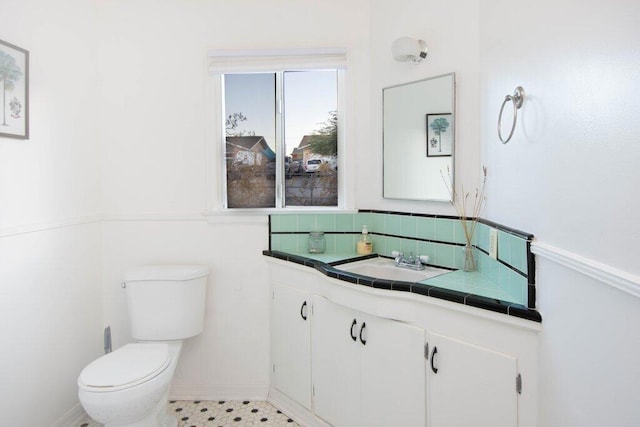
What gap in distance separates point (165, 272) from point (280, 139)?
1.10 meters

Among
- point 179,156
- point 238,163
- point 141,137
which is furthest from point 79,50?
point 238,163

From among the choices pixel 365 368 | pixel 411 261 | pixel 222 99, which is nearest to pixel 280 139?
pixel 222 99

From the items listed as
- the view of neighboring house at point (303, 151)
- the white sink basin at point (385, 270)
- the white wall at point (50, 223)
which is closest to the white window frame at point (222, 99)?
the view of neighboring house at point (303, 151)

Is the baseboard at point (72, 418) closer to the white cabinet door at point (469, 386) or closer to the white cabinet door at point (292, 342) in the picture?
the white cabinet door at point (292, 342)

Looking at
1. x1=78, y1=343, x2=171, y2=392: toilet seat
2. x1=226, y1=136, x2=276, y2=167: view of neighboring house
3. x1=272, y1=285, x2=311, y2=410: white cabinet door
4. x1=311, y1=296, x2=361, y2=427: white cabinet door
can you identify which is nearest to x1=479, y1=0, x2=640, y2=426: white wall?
x1=311, y1=296, x2=361, y2=427: white cabinet door

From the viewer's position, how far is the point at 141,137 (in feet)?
8.21

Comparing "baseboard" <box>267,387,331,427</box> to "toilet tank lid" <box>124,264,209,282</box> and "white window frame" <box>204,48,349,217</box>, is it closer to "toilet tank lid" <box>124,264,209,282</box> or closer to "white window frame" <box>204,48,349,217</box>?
"toilet tank lid" <box>124,264,209,282</box>

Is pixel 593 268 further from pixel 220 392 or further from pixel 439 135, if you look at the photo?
pixel 220 392

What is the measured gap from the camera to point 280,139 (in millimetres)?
2588

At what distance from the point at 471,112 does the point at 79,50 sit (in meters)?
2.29

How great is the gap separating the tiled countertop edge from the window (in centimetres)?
58

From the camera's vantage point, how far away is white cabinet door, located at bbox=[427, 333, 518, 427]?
1.38m

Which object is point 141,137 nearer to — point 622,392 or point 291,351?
point 291,351

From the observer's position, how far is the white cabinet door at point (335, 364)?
1.91 meters
